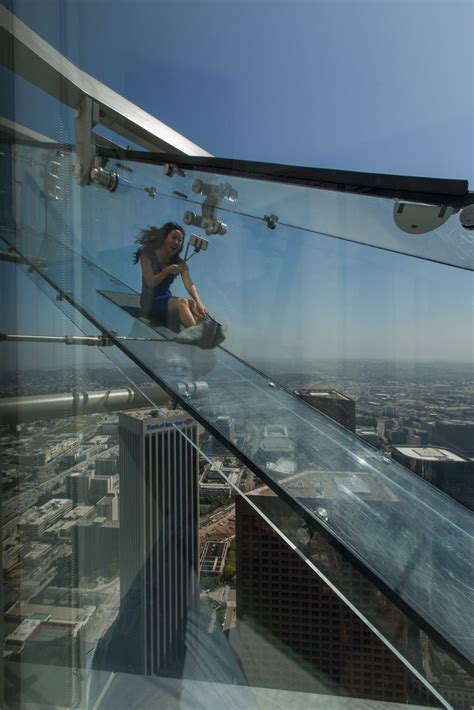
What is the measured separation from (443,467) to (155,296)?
33.8 inches

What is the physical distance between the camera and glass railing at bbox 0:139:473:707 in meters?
0.78

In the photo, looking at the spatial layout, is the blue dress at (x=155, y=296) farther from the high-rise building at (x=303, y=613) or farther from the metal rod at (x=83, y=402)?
the high-rise building at (x=303, y=613)

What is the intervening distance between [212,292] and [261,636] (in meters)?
0.86

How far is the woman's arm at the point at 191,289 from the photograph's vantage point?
0.99m

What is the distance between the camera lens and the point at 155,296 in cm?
103

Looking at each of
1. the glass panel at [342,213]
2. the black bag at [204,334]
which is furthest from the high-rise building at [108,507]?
the glass panel at [342,213]

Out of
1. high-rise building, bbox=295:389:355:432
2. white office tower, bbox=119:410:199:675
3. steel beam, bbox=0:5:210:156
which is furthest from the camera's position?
white office tower, bbox=119:410:199:675

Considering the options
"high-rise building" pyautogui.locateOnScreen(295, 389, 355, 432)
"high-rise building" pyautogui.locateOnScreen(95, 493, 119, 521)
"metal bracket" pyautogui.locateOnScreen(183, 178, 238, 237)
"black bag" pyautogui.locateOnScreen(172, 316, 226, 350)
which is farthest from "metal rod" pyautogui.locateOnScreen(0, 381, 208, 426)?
"metal bracket" pyautogui.locateOnScreen(183, 178, 238, 237)

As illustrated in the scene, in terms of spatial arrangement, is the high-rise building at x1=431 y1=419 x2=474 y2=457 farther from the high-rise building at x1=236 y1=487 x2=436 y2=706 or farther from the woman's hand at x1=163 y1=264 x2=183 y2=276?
the woman's hand at x1=163 y1=264 x2=183 y2=276

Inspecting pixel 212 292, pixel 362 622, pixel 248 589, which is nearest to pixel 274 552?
pixel 248 589

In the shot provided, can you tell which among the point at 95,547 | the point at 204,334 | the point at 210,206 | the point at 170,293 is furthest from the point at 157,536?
the point at 210,206

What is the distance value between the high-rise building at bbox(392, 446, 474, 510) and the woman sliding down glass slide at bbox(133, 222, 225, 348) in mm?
557

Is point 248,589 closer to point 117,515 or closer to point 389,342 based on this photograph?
point 117,515

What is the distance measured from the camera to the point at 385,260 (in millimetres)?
855
